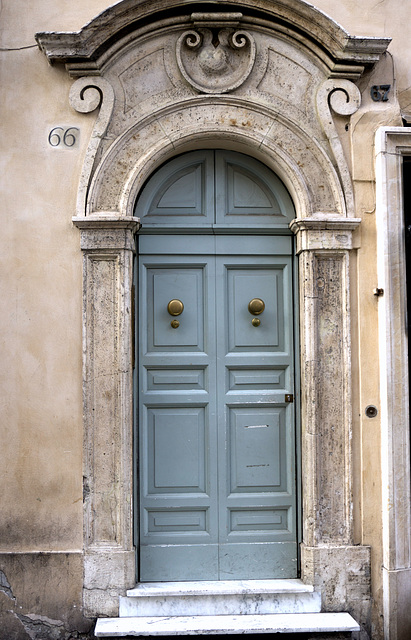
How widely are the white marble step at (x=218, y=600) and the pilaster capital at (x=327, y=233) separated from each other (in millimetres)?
2217

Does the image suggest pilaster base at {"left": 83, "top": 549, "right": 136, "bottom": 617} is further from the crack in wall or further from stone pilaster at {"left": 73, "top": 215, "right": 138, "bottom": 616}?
the crack in wall

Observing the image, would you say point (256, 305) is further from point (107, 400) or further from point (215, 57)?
point (215, 57)

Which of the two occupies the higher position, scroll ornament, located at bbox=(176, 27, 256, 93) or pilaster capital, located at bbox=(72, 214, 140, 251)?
scroll ornament, located at bbox=(176, 27, 256, 93)

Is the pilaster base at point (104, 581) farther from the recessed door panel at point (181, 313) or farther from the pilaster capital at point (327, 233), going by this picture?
the pilaster capital at point (327, 233)

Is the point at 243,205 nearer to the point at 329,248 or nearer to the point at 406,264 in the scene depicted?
the point at 329,248

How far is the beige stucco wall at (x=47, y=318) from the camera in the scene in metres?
4.23

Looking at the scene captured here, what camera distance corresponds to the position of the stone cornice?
4.20m

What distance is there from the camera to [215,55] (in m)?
4.37

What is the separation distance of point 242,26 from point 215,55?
0.90ft

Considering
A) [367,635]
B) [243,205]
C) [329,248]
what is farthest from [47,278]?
[367,635]

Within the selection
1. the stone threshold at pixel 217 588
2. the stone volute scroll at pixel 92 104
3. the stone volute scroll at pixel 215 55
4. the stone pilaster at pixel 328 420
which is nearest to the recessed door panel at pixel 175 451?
the stone threshold at pixel 217 588

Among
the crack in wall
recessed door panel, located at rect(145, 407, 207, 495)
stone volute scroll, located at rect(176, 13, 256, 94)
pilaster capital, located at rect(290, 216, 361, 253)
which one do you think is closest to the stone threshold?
recessed door panel, located at rect(145, 407, 207, 495)

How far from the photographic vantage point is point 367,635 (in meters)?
4.25

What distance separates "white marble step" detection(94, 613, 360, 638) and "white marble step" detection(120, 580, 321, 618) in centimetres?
4
